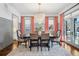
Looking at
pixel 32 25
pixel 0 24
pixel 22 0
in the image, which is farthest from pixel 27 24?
pixel 22 0

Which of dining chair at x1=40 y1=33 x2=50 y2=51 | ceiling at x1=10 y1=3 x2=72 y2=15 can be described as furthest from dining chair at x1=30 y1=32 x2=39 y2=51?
ceiling at x1=10 y1=3 x2=72 y2=15

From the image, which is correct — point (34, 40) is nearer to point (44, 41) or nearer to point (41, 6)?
point (44, 41)

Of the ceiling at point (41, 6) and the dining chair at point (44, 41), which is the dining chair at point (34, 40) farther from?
the ceiling at point (41, 6)

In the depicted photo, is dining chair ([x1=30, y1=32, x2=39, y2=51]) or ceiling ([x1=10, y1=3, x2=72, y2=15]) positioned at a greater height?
ceiling ([x1=10, y1=3, x2=72, y2=15])

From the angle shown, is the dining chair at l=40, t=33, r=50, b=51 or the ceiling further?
the ceiling

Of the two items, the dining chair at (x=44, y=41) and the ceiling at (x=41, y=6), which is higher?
the ceiling at (x=41, y=6)

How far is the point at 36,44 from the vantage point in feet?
23.2

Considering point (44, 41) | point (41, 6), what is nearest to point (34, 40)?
point (44, 41)

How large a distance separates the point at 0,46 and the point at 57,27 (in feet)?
27.4

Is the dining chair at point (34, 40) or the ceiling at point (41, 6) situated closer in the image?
the dining chair at point (34, 40)

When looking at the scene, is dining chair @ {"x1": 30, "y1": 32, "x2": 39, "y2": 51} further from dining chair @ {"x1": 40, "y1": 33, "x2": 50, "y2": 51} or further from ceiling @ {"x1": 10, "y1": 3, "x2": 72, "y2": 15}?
ceiling @ {"x1": 10, "y1": 3, "x2": 72, "y2": 15}

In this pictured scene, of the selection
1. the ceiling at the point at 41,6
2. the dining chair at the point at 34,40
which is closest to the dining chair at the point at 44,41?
the dining chair at the point at 34,40

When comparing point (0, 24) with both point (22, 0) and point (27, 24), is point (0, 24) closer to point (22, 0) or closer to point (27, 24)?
point (22, 0)

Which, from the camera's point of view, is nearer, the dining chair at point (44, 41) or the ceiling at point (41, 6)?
the dining chair at point (44, 41)
